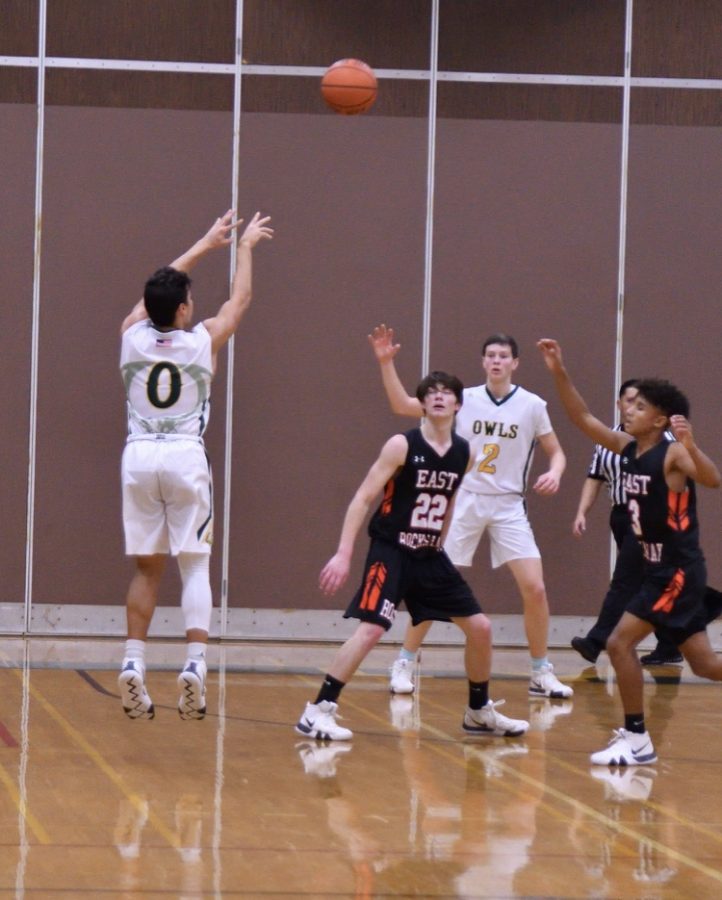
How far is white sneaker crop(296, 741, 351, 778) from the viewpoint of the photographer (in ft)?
19.1

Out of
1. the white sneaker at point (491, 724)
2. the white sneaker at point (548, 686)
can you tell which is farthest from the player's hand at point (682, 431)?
the white sneaker at point (548, 686)

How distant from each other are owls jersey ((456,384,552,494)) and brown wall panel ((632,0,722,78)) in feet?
11.3

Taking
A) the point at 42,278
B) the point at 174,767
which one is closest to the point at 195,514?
the point at 174,767

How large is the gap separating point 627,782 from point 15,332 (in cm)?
636

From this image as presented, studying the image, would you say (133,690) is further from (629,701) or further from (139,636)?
(629,701)

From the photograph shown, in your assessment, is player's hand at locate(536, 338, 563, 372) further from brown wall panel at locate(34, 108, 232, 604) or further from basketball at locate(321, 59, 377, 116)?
brown wall panel at locate(34, 108, 232, 604)

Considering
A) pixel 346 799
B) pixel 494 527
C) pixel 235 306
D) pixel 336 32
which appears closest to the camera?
pixel 346 799

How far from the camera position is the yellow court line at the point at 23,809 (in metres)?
4.56

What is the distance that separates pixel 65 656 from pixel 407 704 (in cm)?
271

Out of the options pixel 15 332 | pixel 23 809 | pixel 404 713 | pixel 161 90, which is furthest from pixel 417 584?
pixel 161 90

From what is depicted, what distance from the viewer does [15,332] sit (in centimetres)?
1056

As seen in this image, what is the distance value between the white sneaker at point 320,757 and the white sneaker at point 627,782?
109 centimetres

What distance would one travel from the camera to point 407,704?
7793mm

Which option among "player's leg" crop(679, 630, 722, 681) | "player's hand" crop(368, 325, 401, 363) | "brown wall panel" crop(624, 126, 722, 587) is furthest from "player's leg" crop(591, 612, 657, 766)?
"brown wall panel" crop(624, 126, 722, 587)
